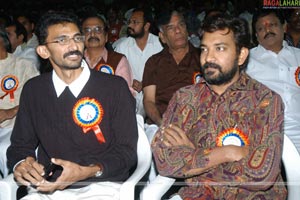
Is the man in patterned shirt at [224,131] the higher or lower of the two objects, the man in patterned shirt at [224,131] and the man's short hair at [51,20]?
the lower

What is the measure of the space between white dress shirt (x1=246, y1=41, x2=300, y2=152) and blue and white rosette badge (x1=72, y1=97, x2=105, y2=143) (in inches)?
61.3

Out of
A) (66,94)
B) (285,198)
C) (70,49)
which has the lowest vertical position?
(285,198)

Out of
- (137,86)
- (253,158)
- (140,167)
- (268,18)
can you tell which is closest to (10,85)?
(137,86)

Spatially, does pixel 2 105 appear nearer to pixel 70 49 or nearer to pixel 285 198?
pixel 70 49

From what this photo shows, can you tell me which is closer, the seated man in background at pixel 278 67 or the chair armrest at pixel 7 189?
the chair armrest at pixel 7 189

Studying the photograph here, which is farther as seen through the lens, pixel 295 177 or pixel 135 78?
pixel 135 78

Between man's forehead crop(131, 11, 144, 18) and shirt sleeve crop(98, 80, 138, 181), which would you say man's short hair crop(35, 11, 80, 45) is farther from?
man's forehead crop(131, 11, 144, 18)

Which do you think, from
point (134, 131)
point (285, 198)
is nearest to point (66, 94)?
point (134, 131)

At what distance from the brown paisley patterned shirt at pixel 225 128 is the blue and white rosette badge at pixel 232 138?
0.06ft

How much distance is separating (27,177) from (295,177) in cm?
130

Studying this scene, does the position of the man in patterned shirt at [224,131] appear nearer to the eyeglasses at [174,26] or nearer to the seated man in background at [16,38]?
the eyeglasses at [174,26]

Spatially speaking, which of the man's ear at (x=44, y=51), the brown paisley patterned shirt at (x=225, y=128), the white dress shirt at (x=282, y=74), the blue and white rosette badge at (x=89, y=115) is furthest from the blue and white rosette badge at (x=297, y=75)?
the man's ear at (x=44, y=51)

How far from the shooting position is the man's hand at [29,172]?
2016 millimetres

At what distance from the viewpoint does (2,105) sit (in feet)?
11.4
